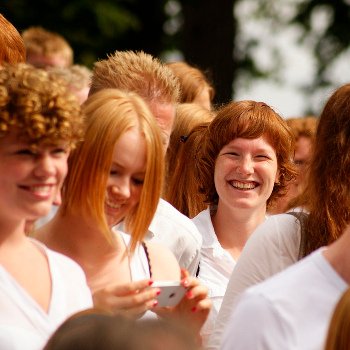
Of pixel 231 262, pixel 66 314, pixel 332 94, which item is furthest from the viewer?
pixel 231 262

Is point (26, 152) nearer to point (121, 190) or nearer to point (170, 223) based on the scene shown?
point (121, 190)

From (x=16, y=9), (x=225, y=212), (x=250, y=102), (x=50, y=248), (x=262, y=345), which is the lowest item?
(x=262, y=345)

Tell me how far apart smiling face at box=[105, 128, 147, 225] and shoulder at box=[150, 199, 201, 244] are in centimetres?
129

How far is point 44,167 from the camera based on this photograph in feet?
14.9

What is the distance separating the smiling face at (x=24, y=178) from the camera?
4.50 metres

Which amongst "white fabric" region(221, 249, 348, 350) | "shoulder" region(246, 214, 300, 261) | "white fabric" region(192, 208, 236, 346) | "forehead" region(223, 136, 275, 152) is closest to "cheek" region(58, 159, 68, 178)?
"white fabric" region(221, 249, 348, 350)

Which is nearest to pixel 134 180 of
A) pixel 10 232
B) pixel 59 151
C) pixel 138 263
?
pixel 138 263

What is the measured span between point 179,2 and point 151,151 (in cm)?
1411

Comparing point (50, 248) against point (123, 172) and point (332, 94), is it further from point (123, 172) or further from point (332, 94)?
point (332, 94)

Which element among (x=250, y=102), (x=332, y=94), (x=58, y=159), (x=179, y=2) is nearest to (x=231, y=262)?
(x=250, y=102)

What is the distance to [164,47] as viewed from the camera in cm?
2097

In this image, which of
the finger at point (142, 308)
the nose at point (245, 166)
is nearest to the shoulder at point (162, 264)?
the finger at point (142, 308)

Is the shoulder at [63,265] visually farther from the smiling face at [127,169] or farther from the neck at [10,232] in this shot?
the smiling face at [127,169]

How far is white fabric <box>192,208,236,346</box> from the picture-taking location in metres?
6.45
